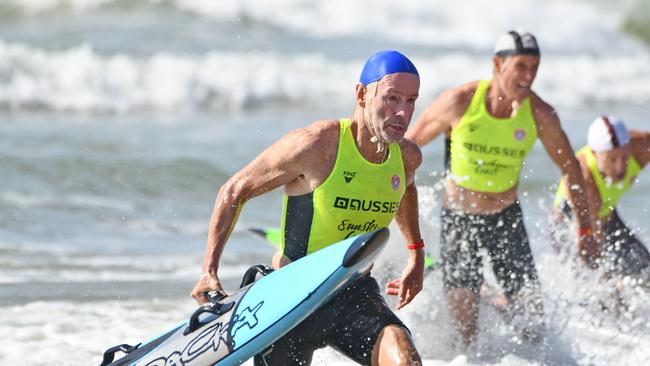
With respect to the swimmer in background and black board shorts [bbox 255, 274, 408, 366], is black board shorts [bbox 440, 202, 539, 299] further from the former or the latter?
black board shorts [bbox 255, 274, 408, 366]

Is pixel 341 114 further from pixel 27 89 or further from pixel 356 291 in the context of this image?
pixel 356 291

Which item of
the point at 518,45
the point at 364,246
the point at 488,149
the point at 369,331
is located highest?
the point at 518,45

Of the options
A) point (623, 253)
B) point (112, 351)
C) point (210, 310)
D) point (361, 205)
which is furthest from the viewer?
point (623, 253)

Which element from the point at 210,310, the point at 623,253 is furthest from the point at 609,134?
the point at 210,310

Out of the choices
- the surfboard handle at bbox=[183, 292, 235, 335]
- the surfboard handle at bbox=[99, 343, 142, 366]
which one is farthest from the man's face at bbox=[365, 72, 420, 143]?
the surfboard handle at bbox=[99, 343, 142, 366]

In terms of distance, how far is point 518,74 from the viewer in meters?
6.87

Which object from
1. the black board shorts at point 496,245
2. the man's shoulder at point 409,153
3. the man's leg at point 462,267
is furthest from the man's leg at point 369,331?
the black board shorts at point 496,245

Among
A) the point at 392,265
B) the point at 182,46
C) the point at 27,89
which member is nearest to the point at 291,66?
the point at 182,46

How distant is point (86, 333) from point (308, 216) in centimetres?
291

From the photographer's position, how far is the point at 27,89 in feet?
58.7

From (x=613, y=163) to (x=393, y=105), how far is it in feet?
14.0

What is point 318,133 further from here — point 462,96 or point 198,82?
point 198,82

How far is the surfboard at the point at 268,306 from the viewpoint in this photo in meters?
4.30

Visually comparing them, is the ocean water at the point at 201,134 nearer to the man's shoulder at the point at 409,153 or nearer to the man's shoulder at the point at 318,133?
the man's shoulder at the point at 409,153
